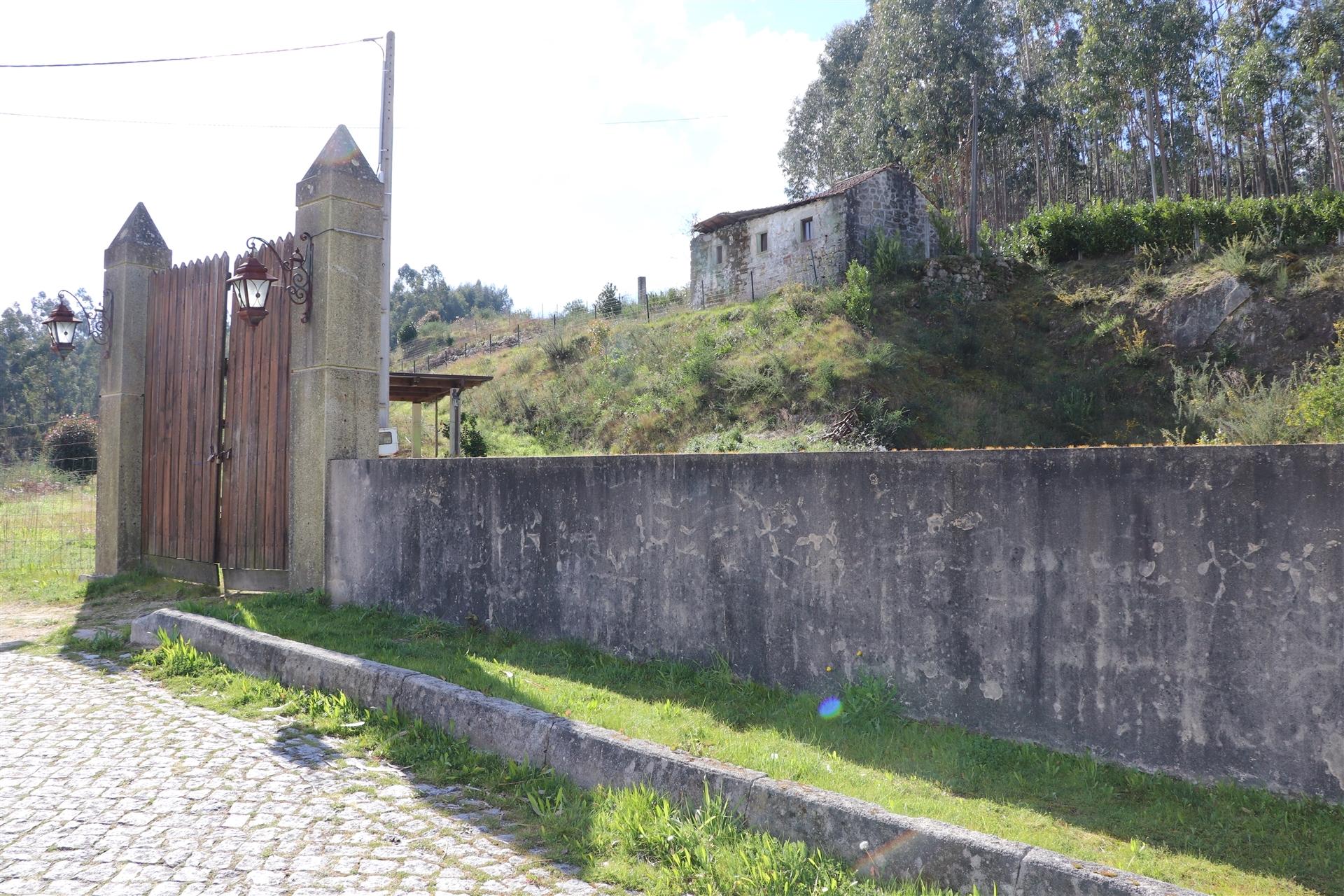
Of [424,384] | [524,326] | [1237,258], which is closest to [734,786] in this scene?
[424,384]

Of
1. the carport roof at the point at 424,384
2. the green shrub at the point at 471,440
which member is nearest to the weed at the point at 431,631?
the carport roof at the point at 424,384

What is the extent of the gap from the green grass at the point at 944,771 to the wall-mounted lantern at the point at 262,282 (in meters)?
3.62

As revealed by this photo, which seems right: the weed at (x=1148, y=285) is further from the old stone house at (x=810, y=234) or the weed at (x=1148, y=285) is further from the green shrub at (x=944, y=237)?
the old stone house at (x=810, y=234)

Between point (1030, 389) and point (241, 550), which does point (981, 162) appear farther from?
point (241, 550)

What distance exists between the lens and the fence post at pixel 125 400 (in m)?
9.48

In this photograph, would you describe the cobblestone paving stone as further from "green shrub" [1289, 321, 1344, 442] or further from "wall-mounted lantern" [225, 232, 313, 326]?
"green shrub" [1289, 321, 1344, 442]

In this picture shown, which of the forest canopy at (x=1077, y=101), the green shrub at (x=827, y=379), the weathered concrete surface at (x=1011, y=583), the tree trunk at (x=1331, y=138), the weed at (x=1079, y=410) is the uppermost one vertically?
the forest canopy at (x=1077, y=101)

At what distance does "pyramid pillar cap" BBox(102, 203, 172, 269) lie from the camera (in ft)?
31.3

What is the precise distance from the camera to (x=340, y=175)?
7.77 metres

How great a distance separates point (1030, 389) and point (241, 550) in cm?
1882

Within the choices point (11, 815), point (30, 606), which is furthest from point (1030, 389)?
point (11, 815)

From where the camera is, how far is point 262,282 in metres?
7.69

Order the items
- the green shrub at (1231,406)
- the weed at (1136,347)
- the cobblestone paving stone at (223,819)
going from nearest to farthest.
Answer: the cobblestone paving stone at (223,819), the green shrub at (1231,406), the weed at (1136,347)

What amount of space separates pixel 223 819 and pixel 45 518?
12375 mm
